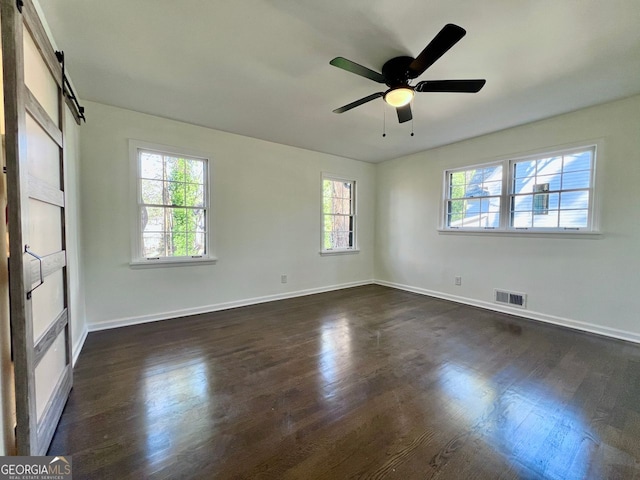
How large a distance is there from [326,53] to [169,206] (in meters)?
2.84

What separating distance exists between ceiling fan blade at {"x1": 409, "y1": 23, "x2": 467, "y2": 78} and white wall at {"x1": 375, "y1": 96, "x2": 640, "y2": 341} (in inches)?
110

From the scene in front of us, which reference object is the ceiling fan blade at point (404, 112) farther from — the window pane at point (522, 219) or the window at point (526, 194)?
the window pane at point (522, 219)

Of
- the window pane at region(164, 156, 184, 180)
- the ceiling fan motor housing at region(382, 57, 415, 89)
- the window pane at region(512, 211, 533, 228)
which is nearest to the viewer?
the ceiling fan motor housing at region(382, 57, 415, 89)

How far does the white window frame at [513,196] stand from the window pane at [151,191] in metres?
4.61

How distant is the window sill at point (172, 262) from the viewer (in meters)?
3.47

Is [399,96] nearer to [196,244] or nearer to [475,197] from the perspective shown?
[475,197]

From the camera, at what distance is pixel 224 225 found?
4137 mm

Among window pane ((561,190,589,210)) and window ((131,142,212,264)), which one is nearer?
window pane ((561,190,589,210))

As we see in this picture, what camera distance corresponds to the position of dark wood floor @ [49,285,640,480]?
144 centimetres

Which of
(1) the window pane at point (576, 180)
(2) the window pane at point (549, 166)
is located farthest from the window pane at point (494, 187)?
(1) the window pane at point (576, 180)

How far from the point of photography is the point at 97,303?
10.7ft

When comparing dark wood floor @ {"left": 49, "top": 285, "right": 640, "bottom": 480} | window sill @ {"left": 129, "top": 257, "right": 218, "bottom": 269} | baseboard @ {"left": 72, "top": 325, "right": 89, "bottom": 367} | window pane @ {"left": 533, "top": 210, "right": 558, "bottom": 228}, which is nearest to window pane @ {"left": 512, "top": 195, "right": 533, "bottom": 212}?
window pane @ {"left": 533, "top": 210, "right": 558, "bottom": 228}

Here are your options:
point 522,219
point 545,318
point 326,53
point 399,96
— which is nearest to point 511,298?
point 545,318

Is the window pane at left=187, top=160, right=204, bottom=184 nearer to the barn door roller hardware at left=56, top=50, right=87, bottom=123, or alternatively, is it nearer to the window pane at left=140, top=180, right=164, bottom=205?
the window pane at left=140, top=180, right=164, bottom=205
